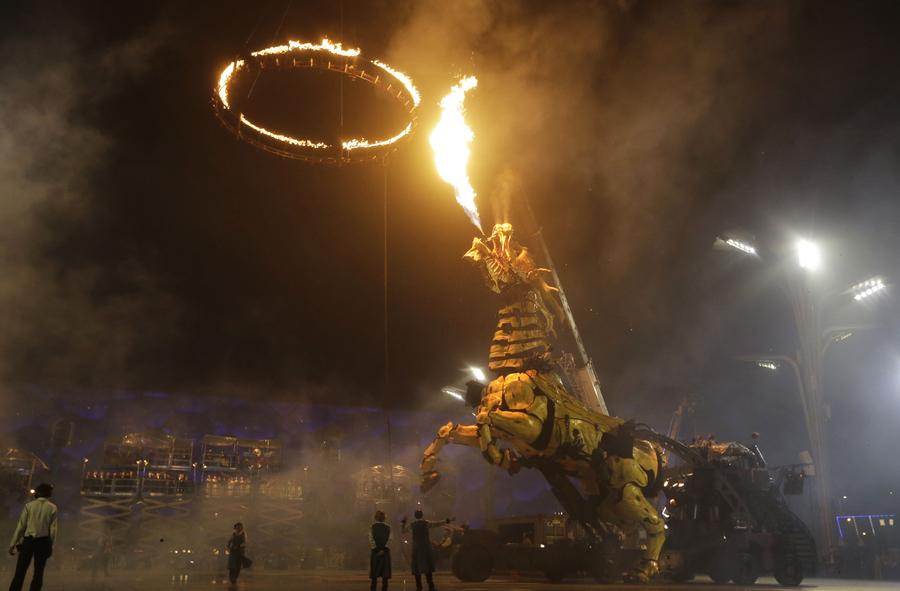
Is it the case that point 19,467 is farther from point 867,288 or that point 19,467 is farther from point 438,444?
point 867,288

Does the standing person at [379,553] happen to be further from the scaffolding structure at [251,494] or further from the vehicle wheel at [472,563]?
the scaffolding structure at [251,494]

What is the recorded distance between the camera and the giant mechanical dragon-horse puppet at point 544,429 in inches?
556

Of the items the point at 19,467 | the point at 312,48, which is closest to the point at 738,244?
the point at 312,48

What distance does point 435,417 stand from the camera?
35.3 meters

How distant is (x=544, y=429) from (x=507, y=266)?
3773 millimetres

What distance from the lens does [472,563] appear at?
50.9 feet

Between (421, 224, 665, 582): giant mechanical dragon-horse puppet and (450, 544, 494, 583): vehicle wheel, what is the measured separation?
1896mm

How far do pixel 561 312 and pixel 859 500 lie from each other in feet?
74.3

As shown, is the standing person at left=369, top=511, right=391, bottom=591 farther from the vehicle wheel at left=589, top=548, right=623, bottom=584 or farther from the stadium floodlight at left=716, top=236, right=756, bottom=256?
the stadium floodlight at left=716, top=236, right=756, bottom=256

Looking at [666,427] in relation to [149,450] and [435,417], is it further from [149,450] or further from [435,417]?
[149,450]

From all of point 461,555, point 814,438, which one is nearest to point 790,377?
point 814,438

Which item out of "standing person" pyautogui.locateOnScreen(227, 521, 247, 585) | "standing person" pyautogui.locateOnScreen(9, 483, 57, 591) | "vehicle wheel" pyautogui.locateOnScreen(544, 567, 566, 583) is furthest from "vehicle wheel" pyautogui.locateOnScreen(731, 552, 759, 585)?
"standing person" pyautogui.locateOnScreen(9, 483, 57, 591)

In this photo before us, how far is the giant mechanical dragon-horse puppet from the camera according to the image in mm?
14133

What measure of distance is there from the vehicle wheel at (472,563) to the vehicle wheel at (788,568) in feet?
22.6
